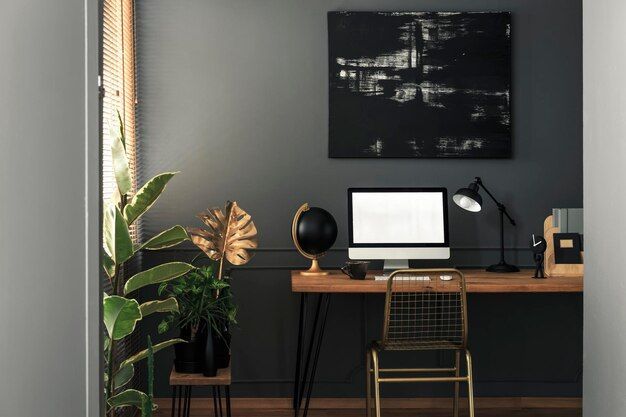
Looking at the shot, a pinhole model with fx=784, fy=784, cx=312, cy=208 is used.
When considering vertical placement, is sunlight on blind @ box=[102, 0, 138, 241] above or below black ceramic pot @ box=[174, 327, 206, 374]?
above

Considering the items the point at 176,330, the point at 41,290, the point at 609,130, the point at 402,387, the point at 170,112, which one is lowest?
the point at 402,387

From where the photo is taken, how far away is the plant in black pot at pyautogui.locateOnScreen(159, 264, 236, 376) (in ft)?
11.4


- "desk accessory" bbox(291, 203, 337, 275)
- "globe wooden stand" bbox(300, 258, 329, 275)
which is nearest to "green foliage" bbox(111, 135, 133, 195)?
"desk accessory" bbox(291, 203, 337, 275)

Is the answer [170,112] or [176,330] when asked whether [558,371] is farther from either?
[170,112]

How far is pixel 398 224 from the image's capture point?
406cm

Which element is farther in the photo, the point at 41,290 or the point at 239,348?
the point at 239,348

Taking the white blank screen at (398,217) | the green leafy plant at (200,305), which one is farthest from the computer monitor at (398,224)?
the green leafy plant at (200,305)

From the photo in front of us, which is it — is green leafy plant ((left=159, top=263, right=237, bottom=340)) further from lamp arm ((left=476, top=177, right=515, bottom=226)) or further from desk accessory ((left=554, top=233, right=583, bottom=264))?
desk accessory ((left=554, top=233, right=583, bottom=264))

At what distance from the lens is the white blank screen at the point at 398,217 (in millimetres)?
4047

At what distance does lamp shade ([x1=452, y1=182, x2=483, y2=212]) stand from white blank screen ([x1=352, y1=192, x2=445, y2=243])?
0.41ft

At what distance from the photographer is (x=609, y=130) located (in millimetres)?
1824

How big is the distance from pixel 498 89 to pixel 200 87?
1600 mm

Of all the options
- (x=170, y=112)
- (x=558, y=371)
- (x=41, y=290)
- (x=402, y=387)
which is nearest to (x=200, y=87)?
(x=170, y=112)

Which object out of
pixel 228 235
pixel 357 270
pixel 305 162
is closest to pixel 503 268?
pixel 357 270
